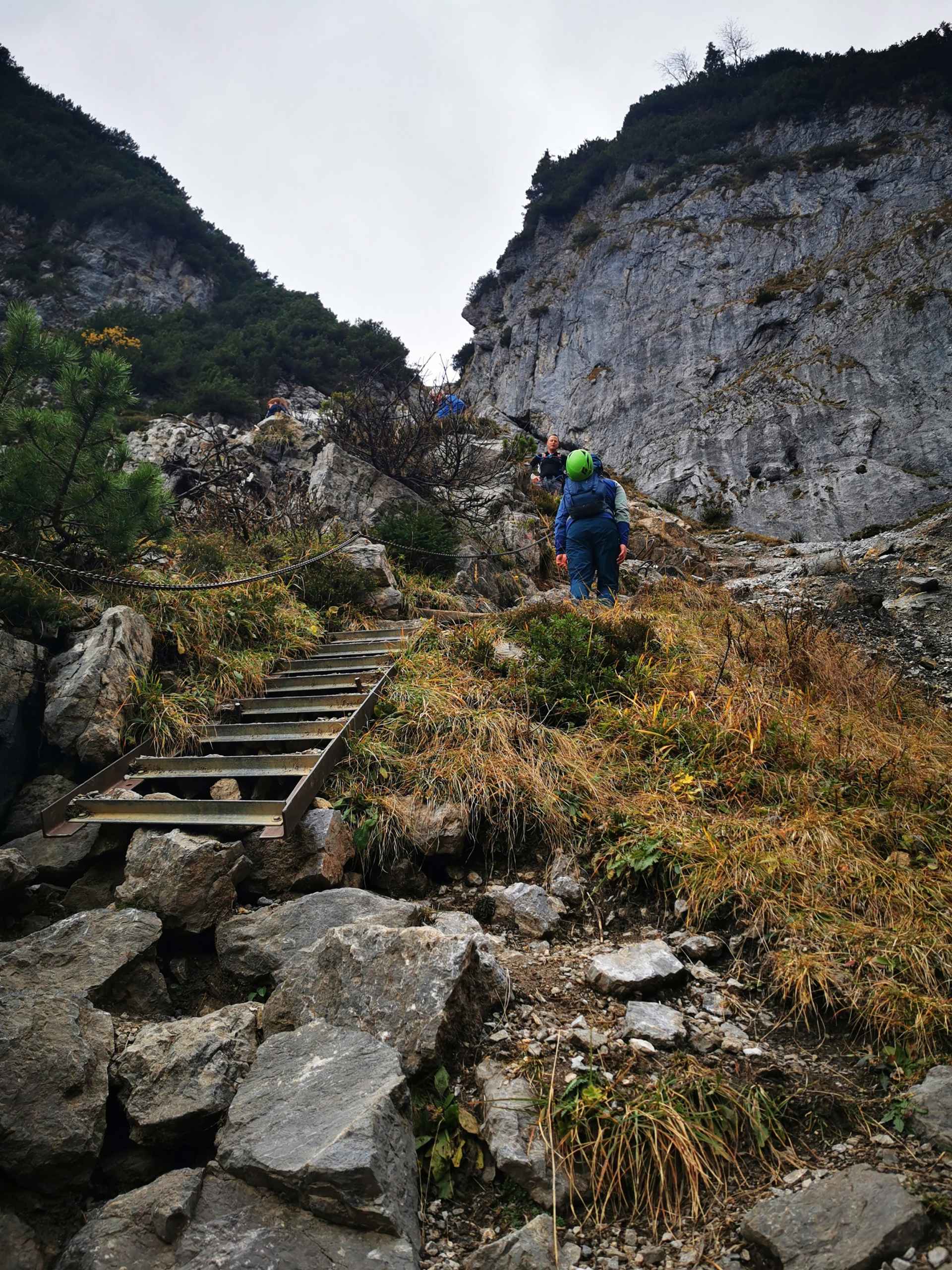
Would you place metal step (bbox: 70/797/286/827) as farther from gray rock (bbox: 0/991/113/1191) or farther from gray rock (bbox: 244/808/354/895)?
gray rock (bbox: 0/991/113/1191)

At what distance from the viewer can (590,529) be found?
7.95 metres

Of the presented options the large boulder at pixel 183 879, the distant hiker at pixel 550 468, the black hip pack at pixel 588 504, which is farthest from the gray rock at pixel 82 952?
the distant hiker at pixel 550 468

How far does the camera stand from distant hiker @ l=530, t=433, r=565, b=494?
1288 cm

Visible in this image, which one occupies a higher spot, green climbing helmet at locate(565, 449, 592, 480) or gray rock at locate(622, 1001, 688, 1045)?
green climbing helmet at locate(565, 449, 592, 480)

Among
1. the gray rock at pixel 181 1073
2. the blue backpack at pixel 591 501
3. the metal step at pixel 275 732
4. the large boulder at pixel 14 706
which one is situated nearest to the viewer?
the gray rock at pixel 181 1073

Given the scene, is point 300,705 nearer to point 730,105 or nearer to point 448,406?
point 448,406

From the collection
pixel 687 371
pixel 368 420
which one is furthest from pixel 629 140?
pixel 368 420

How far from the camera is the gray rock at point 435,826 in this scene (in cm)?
389

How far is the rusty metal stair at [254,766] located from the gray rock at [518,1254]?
2138 millimetres

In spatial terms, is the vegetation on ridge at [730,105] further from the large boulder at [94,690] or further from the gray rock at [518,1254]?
the gray rock at [518,1254]

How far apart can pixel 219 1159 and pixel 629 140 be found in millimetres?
41544

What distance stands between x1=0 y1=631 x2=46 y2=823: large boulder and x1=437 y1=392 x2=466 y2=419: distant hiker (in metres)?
8.53

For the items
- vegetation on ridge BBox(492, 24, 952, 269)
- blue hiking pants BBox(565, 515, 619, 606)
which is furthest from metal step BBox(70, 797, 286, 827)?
vegetation on ridge BBox(492, 24, 952, 269)

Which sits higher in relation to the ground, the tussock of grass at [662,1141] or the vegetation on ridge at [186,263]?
the vegetation on ridge at [186,263]
